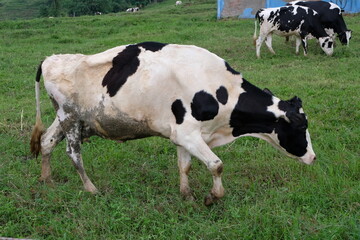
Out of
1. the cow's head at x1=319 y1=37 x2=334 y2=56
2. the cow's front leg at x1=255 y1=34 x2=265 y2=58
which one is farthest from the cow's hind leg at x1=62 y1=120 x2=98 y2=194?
the cow's head at x1=319 y1=37 x2=334 y2=56

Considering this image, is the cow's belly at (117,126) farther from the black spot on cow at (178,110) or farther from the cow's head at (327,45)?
the cow's head at (327,45)

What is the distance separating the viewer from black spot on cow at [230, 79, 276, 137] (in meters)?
4.26

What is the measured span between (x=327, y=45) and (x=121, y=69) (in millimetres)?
9147

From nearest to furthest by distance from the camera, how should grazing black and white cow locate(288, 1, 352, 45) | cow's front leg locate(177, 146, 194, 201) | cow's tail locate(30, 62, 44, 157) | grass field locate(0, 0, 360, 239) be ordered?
grass field locate(0, 0, 360, 239) → cow's front leg locate(177, 146, 194, 201) → cow's tail locate(30, 62, 44, 157) → grazing black and white cow locate(288, 1, 352, 45)

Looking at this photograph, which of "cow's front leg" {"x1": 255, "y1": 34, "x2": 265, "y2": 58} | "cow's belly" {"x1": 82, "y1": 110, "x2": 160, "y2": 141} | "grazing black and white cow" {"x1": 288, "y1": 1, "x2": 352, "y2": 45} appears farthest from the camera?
"grazing black and white cow" {"x1": 288, "y1": 1, "x2": 352, "y2": 45}

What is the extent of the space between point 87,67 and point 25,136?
231 cm

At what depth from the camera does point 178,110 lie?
4152mm

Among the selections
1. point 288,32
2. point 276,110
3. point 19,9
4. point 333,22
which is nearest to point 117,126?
point 276,110

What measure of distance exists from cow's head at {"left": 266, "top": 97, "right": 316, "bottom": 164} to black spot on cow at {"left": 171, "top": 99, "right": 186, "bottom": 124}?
0.90 meters

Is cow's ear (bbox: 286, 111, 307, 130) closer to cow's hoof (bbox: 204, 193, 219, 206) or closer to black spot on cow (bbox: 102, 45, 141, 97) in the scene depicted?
cow's hoof (bbox: 204, 193, 219, 206)

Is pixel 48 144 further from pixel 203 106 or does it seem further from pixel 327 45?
pixel 327 45

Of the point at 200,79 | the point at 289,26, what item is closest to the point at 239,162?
the point at 200,79

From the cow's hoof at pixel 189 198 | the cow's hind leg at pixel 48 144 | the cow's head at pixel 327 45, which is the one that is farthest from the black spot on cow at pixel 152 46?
the cow's head at pixel 327 45

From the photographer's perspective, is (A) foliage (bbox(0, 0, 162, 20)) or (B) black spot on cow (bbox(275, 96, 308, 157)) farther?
(A) foliage (bbox(0, 0, 162, 20))
